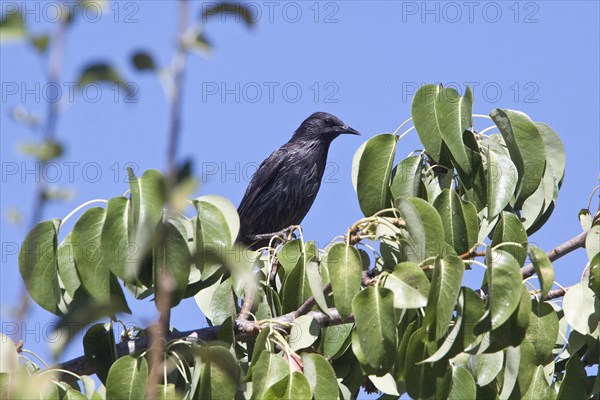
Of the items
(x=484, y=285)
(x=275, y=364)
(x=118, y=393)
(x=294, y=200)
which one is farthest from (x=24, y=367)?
(x=294, y=200)

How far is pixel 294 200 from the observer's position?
25.9 feet

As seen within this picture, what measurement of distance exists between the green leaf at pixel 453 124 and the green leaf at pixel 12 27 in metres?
2.62

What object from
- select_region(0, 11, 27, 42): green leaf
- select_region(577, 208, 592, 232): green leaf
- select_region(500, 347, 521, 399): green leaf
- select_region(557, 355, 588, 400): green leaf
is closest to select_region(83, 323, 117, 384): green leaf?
select_region(500, 347, 521, 399): green leaf

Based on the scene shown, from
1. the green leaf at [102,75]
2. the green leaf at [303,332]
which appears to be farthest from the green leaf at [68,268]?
the green leaf at [102,75]

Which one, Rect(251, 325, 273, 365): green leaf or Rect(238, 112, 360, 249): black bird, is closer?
Rect(251, 325, 273, 365): green leaf

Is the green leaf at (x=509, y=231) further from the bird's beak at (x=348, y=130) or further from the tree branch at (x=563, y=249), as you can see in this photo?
the bird's beak at (x=348, y=130)

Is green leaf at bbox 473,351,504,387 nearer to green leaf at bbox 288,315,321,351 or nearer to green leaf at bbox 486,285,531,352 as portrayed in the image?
green leaf at bbox 486,285,531,352

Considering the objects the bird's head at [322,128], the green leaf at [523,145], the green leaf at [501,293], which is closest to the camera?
the green leaf at [501,293]

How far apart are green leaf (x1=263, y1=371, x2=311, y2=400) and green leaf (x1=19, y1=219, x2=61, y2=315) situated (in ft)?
2.94

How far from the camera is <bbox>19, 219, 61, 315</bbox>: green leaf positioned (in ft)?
10.6

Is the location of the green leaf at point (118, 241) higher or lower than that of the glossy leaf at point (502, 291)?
higher

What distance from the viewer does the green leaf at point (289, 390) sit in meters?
2.93

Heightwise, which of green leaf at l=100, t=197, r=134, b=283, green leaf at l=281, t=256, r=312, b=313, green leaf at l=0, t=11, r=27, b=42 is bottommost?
green leaf at l=281, t=256, r=312, b=313

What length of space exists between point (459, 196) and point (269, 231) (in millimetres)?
4212
